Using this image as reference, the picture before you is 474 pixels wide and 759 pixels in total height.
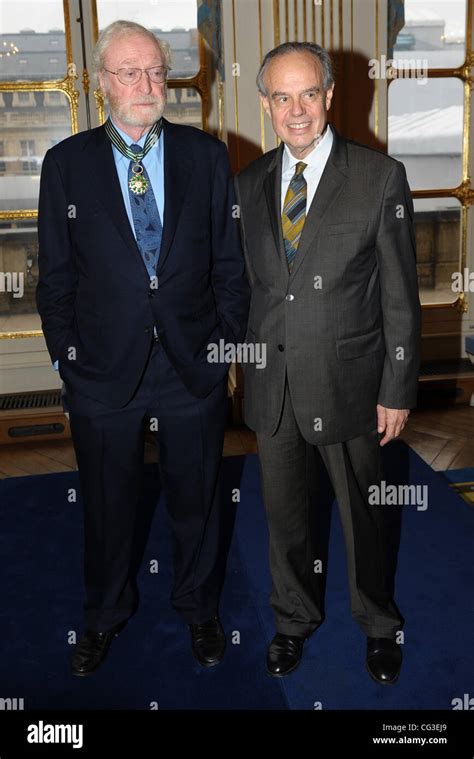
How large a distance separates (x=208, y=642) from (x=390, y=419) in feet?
2.87

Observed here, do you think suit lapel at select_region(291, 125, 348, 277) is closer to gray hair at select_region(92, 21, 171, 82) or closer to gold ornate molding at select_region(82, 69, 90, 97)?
gray hair at select_region(92, 21, 171, 82)

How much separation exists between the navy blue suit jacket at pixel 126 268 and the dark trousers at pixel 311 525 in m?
0.30

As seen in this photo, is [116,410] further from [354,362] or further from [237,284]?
[354,362]

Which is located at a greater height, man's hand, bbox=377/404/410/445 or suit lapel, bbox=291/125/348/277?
suit lapel, bbox=291/125/348/277

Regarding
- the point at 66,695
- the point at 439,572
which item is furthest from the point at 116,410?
the point at 439,572

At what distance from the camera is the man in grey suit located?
2.17 m

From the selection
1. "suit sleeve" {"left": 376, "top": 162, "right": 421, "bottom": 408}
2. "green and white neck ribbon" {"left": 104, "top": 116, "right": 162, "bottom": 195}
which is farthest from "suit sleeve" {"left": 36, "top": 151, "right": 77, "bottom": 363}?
"suit sleeve" {"left": 376, "top": 162, "right": 421, "bottom": 408}

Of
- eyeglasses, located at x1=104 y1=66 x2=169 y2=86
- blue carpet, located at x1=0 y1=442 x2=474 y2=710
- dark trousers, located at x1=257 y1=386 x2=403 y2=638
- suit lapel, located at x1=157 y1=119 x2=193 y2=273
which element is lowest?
blue carpet, located at x1=0 y1=442 x2=474 y2=710

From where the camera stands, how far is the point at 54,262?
235cm

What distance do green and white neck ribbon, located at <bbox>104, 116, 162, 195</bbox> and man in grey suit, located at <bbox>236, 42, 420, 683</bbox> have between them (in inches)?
10.6

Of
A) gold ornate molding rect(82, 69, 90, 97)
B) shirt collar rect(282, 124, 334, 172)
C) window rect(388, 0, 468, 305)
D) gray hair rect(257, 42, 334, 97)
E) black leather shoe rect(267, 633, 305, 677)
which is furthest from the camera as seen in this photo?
window rect(388, 0, 468, 305)

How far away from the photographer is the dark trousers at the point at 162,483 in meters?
2.42

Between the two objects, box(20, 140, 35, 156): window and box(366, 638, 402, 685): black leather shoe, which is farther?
box(20, 140, 35, 156): window

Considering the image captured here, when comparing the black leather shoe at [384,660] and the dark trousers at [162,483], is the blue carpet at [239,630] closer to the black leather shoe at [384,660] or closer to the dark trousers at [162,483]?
the black leather shoe at [384,660]
